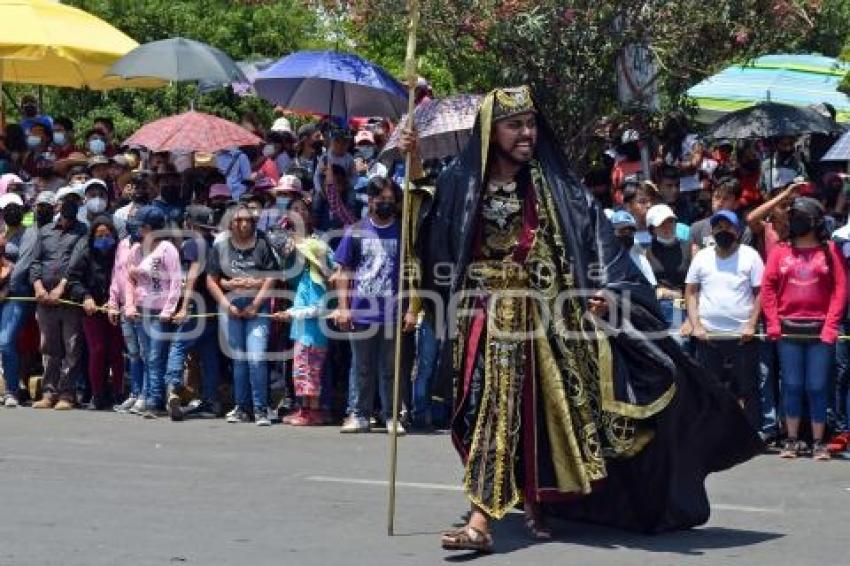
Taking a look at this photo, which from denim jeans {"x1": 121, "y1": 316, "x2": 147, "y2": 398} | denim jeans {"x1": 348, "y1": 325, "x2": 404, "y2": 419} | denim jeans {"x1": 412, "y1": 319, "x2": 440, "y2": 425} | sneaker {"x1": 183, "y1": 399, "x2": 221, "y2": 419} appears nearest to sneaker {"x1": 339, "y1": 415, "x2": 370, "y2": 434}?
denim jeans {"x1": 348, "y1": 325, "x2": 404, "y2": 419}

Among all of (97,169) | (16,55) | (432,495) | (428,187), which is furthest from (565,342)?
(16,55)

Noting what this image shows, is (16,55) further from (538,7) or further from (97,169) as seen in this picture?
(538,7)

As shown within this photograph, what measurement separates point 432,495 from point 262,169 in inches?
304

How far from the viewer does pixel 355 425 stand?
45.8 feet

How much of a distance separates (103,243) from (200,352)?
3.98ft

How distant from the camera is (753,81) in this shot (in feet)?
58.7

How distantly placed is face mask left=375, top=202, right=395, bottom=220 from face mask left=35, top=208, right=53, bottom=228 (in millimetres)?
3209

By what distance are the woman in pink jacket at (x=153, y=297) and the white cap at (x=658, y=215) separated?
3677 mm

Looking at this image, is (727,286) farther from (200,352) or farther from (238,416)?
(200,352)

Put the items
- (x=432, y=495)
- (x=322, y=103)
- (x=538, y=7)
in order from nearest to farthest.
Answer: (x=432, y=495) < (x=538, y=7) < (x=322, y=103)

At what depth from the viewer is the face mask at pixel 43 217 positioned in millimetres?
15562

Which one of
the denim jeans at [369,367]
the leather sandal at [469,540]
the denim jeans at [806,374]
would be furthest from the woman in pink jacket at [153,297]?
the leather sandal at [469,540]

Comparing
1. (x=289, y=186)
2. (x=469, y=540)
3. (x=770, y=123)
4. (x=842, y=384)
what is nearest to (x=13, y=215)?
(x=289, y=186)

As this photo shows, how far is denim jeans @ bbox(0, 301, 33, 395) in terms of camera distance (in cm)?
1551
